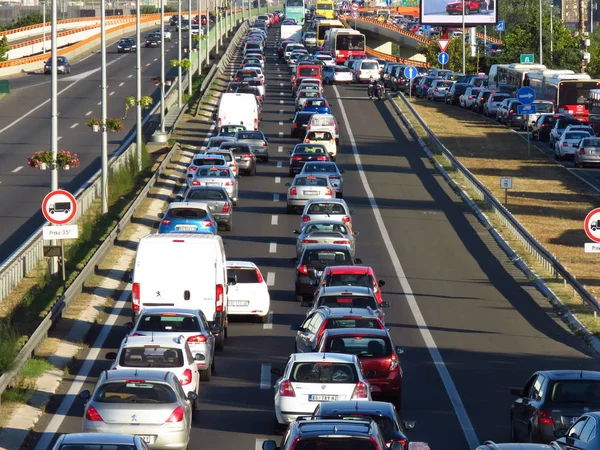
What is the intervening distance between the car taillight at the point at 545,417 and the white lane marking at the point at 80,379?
6.59 m

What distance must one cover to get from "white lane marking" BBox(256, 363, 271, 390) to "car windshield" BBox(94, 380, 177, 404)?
19.3 feet

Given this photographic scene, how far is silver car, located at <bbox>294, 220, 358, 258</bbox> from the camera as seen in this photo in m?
34.5

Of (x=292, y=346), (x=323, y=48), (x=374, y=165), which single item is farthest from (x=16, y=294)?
(x=323, y=48)

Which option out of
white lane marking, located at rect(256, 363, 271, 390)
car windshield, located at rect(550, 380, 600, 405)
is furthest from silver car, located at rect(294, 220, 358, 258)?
car windshield, located at rect(550, 380, 600, 405)

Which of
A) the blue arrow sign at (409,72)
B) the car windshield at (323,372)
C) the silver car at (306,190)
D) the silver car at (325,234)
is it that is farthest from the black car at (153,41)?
the car windshield at (323,372)

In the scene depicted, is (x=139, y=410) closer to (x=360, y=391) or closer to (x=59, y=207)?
(x=360, y=391)

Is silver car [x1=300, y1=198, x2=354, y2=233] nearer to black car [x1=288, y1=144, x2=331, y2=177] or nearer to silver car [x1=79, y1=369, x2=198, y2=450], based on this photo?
black car [x1=288, y1=144, x2=331, y2=177]

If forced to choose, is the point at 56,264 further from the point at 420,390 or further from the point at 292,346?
the point at 420,390

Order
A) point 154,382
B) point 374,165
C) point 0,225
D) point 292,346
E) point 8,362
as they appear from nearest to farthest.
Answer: point 154,382 → point 8,362 → point 292,346 → point 0,225 → point 374,165

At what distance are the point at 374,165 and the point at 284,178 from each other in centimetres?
543

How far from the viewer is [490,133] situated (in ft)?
228

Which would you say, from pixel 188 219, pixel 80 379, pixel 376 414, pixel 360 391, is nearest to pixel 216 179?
pixel 188 219

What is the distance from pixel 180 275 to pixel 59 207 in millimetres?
4424

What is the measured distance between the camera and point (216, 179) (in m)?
43.6
